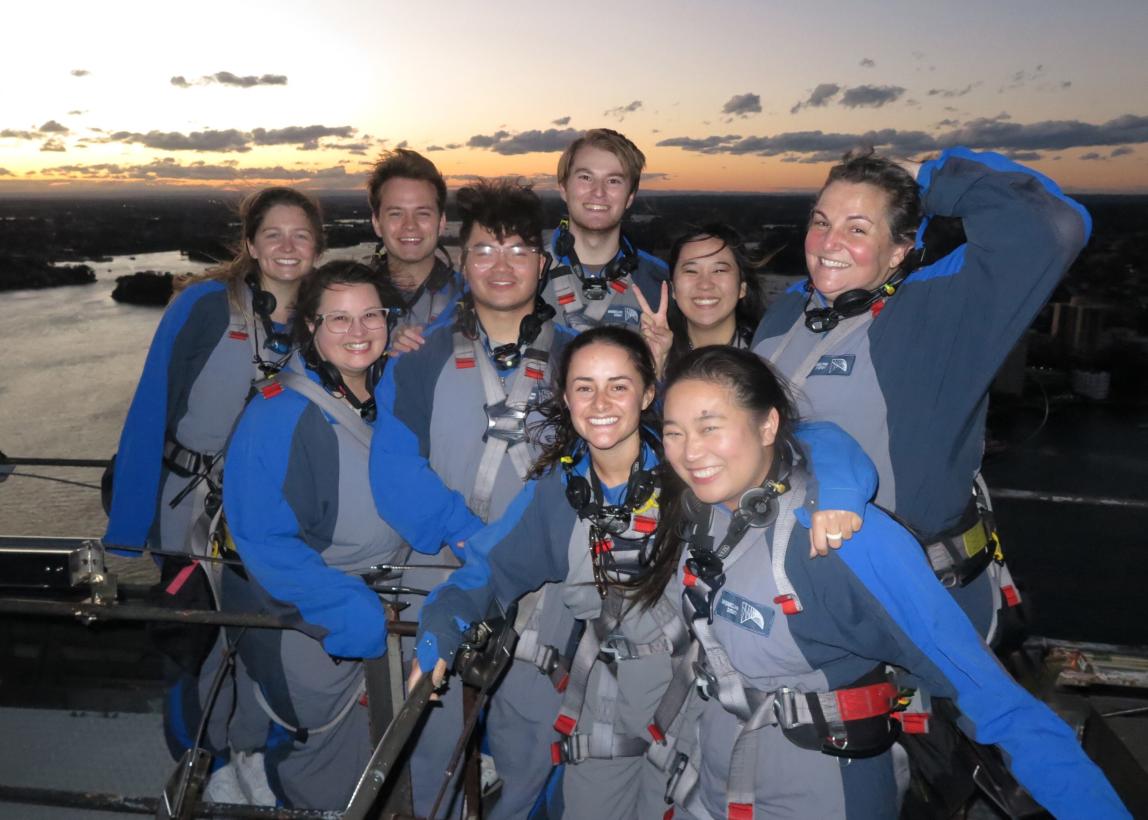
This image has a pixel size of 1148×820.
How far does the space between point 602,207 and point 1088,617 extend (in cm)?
6473

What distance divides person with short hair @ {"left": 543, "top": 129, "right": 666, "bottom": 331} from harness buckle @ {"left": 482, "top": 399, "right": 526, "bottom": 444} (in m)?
1.07

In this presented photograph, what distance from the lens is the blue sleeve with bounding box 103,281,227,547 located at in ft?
12.5

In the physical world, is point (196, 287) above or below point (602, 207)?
below

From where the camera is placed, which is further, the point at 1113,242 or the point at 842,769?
the point at 1113,242

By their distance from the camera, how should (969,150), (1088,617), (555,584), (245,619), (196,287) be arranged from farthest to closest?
(1088,617) → (196,287) → (555,584) → (969,150) → (245,619)

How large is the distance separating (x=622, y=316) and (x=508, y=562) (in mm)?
1836

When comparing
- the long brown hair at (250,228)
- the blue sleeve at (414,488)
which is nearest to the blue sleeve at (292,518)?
the blue sleeve at (414,488)

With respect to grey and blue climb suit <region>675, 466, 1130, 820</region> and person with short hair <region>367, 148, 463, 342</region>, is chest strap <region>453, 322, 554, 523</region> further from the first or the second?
person with short hair <region>367, 148, 463, 342</region>

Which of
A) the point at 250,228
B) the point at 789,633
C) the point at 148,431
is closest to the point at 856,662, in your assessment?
the point at 789,633

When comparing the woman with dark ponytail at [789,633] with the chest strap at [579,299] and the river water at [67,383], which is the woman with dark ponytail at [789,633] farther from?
the river water at [67,383]

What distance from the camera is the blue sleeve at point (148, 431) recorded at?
12.5 ft

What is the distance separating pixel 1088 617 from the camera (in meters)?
56.3

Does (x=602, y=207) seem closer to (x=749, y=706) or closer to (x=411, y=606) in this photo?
(x=411, y=606)

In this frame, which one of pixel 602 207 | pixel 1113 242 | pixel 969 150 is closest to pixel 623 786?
pixel 969 150
